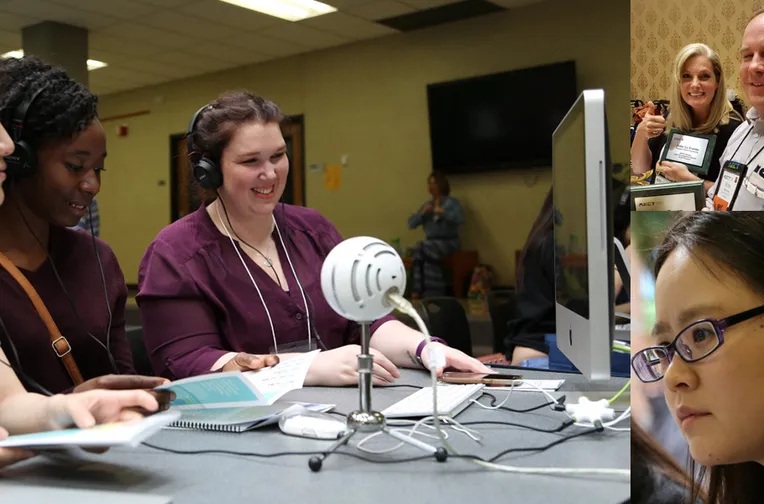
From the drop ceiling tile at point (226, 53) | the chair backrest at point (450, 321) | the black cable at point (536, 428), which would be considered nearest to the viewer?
the black cable at point (536, 428)

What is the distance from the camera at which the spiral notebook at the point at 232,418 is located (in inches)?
38.3

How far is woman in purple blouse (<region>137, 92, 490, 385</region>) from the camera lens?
4.45ft

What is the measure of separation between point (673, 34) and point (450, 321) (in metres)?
1.82

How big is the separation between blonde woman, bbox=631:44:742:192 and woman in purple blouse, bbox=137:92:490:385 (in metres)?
0.67

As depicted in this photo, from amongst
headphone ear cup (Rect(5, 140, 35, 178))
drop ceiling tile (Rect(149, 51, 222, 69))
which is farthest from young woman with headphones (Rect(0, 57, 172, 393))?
drop ceiling tile (Rect(149, 51, 222, 69))

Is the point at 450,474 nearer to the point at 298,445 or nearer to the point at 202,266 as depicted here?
the point at 298,445

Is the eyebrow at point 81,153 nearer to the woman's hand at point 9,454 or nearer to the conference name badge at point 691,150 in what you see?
the woman's hand at point 9,454

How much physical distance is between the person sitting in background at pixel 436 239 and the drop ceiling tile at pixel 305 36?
5.28 ft

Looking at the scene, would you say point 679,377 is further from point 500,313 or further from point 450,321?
point 500,313

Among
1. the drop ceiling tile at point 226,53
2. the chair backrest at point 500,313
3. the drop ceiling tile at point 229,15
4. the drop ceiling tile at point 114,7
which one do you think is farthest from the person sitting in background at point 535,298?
the drop ceiling tile at point 226,53

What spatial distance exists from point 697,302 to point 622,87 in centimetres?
487

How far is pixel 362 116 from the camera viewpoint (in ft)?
22.1

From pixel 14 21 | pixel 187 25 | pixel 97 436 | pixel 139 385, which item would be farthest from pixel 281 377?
pixel 14 21

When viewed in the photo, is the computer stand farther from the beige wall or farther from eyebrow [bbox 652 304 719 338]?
the beige wall
